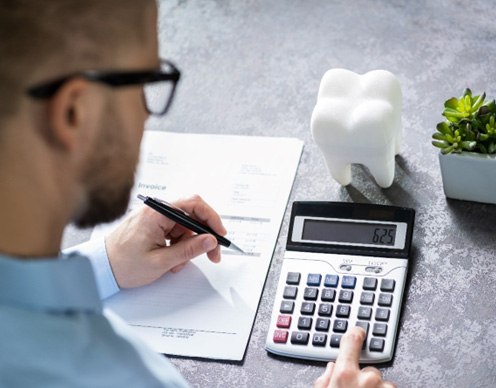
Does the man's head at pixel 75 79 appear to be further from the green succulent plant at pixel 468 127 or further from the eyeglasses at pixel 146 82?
the green succulent plant at pixel 468 127

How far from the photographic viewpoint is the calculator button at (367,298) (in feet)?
3.83

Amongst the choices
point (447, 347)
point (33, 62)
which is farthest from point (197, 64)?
point (33, 62)

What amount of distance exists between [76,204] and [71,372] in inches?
5.9

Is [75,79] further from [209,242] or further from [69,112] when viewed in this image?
[209,242]

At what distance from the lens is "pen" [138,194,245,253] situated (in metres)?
1.26

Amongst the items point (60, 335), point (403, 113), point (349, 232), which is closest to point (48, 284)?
point (60, 335)

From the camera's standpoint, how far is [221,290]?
1.24 m

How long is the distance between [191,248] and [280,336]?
175mm

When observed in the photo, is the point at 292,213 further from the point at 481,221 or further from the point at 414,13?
the point at 414,13

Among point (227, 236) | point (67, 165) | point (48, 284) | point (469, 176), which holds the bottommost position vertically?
point (227, 236)

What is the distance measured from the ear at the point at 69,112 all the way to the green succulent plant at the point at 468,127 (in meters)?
0.51

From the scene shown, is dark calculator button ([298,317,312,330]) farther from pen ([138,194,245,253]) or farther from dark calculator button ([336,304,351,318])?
pen ([138,194,245,253])

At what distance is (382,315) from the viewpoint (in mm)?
1151

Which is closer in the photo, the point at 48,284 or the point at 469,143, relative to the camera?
the point at 48,284
